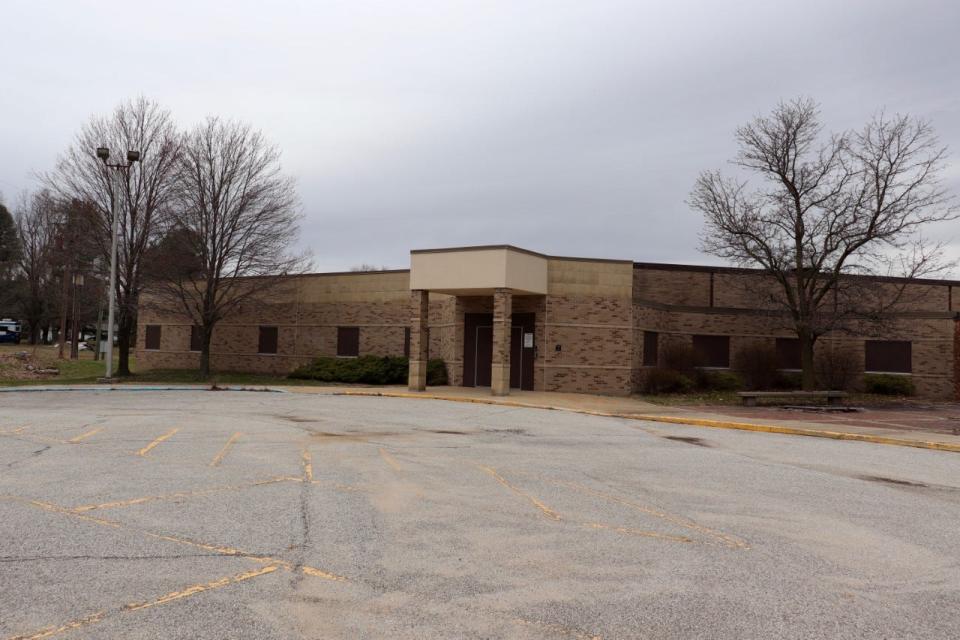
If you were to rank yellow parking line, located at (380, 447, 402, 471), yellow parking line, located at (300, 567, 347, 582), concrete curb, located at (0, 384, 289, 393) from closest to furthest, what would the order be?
yellow parking line, located at (300, 567, 347, 582) < yellow parking line, located at (380, 447, 402, 471) < concrete curb, located at (0, 384, 289, 393)

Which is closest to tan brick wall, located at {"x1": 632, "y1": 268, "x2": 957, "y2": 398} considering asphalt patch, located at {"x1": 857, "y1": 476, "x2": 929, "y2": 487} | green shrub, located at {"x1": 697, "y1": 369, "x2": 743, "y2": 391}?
green shrub, located at {"x1": 697, "y1": 369, "x2": 743, "y2": 391}

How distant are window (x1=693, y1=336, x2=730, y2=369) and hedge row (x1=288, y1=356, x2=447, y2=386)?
1100 centimetres

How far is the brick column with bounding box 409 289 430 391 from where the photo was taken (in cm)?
2722

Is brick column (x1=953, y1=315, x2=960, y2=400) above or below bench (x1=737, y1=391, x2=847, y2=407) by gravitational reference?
above

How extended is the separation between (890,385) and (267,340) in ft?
93.5

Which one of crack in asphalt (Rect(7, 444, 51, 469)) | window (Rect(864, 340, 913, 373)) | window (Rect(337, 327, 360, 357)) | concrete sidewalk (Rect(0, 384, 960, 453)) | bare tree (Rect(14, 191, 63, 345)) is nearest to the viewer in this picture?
crack in asphalt (Rect(7, 444, 51, 469))

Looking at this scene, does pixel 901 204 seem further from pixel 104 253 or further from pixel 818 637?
pixel 104 253

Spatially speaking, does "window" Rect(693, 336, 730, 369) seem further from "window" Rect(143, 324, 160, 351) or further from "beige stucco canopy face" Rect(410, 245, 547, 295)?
"window" Rect(143, 324, 160, 351)

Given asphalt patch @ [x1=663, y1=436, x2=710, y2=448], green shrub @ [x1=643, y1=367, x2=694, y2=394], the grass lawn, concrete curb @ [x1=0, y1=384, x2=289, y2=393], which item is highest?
green shrub @ [x1=643, y1=367, x2=694, y2=394]

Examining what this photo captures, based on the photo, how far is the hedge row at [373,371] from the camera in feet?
97.8

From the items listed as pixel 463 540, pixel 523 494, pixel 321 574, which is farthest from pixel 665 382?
pixel 321 574

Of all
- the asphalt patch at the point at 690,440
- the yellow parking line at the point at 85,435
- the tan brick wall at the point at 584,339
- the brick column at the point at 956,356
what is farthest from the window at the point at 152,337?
the brick column at the point at 956,356

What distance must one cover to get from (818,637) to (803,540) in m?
2.66

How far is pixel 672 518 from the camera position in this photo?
7.84 metres
